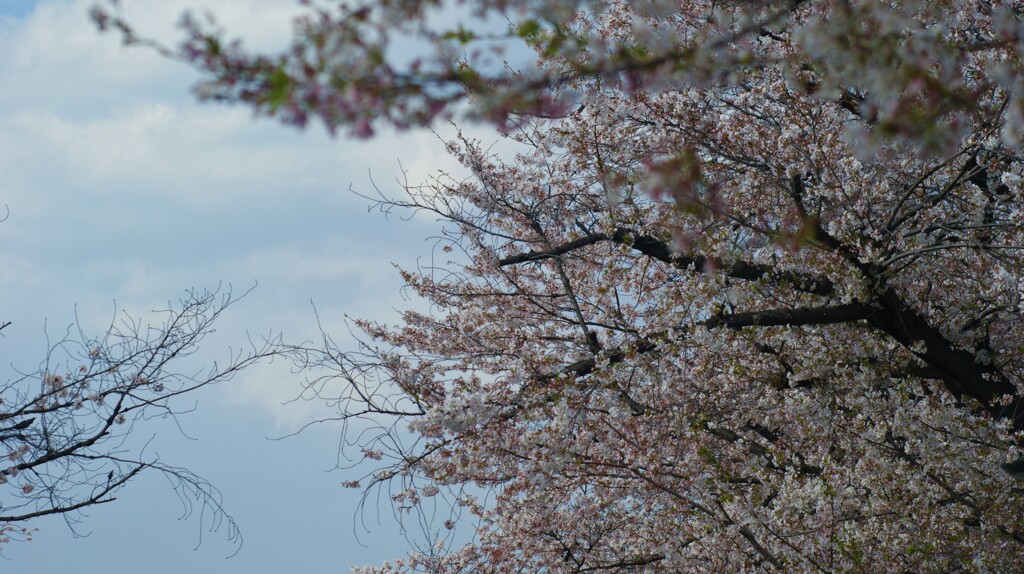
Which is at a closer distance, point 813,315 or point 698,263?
point 813,315

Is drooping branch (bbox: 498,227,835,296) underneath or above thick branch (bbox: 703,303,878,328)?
above

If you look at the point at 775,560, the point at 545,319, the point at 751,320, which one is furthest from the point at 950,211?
the point at 545,319

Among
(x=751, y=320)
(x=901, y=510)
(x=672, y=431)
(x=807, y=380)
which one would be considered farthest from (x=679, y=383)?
(x=901, y=510)

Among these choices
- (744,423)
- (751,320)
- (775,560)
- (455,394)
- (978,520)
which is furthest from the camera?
(744,423)

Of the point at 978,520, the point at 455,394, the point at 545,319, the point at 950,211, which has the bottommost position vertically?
the point at 978,520

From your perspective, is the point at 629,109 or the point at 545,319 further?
the point at 545,319

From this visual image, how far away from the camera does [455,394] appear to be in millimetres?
6430

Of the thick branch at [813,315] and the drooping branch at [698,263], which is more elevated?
the drooping branch at [698,263]

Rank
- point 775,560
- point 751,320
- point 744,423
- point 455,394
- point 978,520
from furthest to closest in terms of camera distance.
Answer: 1. point 744,423
2. point 978,520
3. point 775,560
4. point 751,320
5. point 455,394

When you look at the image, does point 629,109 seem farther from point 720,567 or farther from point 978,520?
point 978,520

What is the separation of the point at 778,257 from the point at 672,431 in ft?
6.38

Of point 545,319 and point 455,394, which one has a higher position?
point 545,319

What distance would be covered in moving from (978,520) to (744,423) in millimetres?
2358

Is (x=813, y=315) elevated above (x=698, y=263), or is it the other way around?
(x=698, y=263)
